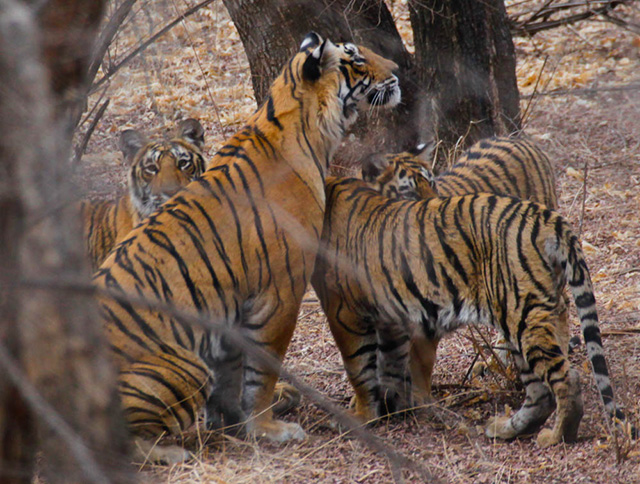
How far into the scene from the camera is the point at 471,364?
186 inches

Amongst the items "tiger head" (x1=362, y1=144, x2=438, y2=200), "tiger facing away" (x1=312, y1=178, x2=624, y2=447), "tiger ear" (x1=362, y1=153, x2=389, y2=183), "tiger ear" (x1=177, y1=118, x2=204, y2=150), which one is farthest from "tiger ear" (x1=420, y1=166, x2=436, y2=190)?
"tiger ear" (x1=177, y1=118, x2=204, y2=150)

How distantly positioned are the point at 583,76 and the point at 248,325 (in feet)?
21.7

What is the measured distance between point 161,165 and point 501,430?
2721 mm

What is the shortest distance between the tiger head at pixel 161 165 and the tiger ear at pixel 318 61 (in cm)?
125

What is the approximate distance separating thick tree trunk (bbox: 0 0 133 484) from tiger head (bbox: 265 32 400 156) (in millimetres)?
2495

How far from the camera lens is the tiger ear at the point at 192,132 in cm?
533

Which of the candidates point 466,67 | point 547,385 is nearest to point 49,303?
point 547,385

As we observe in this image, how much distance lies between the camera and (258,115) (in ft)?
14.6

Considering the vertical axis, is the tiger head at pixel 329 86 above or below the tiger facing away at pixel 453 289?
above

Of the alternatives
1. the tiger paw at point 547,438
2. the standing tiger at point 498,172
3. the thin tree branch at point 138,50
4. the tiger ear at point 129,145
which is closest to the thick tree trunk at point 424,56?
the standing tiger at point 498,172

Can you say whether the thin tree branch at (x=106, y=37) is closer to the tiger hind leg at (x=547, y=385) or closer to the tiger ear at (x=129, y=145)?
the tiger ear at (x=129, y=145)

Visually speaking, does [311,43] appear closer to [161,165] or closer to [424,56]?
[161,165]

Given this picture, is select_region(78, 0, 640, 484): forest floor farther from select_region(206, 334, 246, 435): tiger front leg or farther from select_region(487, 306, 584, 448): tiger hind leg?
select_region(206, 334, 246, 435): tiger front leg

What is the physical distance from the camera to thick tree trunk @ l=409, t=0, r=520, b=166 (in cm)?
626
